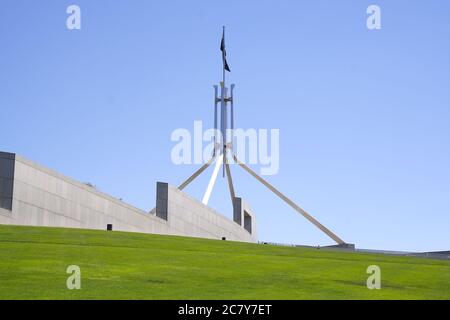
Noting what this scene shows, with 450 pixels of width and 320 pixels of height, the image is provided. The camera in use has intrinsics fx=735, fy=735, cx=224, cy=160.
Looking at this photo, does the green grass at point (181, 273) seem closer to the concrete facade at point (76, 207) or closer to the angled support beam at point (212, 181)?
the concrete facade at point (76, 207)

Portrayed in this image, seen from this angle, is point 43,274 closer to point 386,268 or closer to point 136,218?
point 386,268

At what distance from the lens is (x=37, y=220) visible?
3319 cm

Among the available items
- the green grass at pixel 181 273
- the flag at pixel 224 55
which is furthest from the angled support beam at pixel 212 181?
the green grass at pixel 181 273

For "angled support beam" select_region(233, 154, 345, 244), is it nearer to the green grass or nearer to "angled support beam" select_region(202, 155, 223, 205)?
"angled support beam" select_region(202, 155, 223, 205)

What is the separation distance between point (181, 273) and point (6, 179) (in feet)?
56.3

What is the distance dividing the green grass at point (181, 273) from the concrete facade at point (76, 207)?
297 inches

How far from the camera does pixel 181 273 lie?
54.7 ft

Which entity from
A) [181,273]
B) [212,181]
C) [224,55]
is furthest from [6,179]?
[224,55]

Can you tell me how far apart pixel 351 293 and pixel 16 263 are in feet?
25.1

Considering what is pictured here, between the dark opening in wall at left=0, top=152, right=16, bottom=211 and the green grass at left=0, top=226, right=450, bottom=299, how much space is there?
6977 millimetres

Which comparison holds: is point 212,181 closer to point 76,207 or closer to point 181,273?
point 76,207

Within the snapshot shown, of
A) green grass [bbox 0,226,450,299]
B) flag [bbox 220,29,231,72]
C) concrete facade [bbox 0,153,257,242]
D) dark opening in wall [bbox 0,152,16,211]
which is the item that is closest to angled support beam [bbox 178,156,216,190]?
flag [bbox 220,29,231,72]

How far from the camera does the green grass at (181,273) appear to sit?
45.6 ft
